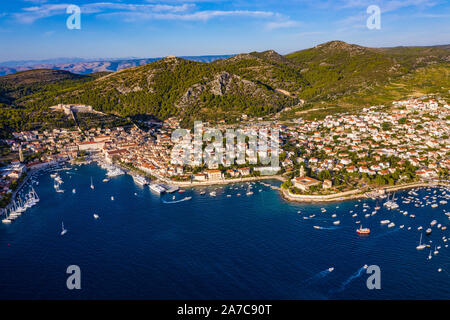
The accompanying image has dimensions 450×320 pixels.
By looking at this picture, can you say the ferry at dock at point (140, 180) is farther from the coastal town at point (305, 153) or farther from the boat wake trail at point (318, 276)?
the boat wake trail at point (318, 276)

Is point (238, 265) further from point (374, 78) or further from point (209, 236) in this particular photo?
point (374, 78)

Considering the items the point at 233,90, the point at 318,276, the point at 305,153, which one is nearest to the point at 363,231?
the point at 318,276

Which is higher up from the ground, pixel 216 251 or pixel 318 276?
pixel 216 251

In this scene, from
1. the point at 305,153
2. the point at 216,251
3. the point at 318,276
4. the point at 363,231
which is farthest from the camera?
the point at 305,153

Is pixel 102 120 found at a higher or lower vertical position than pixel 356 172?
higher

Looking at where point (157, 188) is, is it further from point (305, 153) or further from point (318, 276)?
point (305, 153)

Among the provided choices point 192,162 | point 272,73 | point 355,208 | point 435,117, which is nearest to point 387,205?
point 355,208
